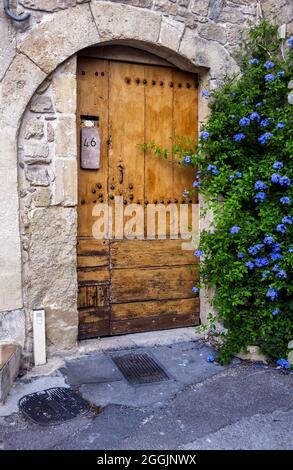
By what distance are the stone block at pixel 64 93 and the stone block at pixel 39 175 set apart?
43 centimetres

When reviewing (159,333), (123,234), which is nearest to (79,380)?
(159,333)

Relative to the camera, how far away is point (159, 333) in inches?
141

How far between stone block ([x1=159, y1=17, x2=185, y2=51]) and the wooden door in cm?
26

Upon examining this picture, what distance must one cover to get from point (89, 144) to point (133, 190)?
0.50m

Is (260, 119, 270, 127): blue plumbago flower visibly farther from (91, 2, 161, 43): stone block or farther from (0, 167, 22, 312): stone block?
(0, 167, 22, 312): stone block

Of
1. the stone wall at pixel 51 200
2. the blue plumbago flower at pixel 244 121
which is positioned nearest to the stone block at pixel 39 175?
the stone wall at pixel 51 200

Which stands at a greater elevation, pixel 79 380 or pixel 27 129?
pixel 27 129

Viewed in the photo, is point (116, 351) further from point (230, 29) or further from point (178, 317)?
point (230, 29)

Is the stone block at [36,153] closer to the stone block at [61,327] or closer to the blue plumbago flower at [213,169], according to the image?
the stone block at [61,327]

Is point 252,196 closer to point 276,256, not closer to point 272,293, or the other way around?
Answer: point 276,256

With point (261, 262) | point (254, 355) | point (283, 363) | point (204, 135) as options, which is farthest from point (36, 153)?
point (283, 363)

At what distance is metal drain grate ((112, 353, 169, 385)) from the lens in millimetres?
2867

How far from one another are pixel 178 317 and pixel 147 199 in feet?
3.43

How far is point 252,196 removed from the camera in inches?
128
